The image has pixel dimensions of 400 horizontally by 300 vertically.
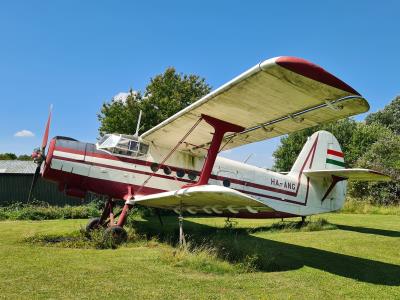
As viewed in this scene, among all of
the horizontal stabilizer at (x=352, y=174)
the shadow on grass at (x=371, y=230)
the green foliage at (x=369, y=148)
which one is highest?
the green foliage at (x=369, y=148)

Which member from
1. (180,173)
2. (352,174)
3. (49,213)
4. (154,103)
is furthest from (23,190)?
(352,174)

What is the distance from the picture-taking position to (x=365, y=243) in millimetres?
9914

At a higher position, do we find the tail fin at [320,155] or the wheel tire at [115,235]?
the tail fin at [320,155]

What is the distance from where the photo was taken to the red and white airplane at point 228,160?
621 cm

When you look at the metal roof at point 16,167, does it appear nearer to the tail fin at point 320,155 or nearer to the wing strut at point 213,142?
the tail fin at point 320,155

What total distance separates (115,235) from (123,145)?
2.68 meters

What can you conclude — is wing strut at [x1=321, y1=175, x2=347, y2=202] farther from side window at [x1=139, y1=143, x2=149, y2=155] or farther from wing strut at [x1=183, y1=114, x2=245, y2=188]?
side window at [x1=139, y1=143, x2=149, y2=155]

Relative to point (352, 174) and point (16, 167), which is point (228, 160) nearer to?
point (352, 174)

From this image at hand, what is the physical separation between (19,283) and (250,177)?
785 cm

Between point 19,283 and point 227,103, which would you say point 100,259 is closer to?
point 19,283

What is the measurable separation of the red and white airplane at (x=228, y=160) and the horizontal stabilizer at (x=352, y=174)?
4 cm

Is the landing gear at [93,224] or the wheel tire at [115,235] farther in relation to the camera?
the landing gear at [93,224]

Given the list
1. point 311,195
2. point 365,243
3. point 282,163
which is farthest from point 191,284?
point 282,163

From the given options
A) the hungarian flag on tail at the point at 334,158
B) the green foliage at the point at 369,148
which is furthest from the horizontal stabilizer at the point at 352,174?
the green foliage at the point at 369,148
